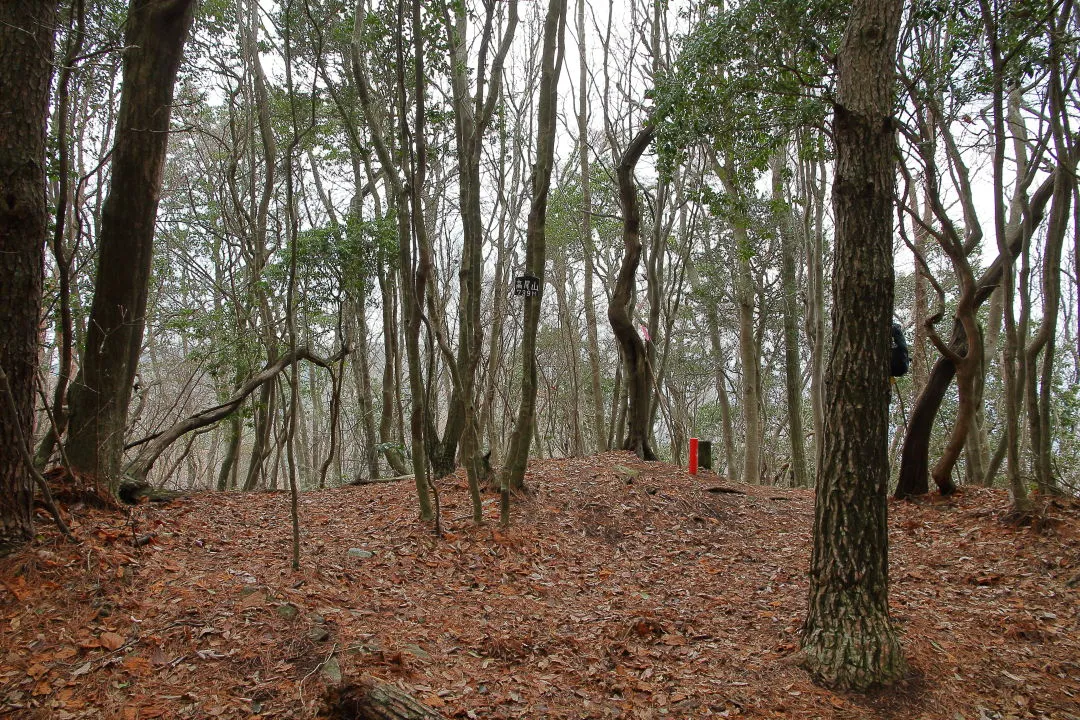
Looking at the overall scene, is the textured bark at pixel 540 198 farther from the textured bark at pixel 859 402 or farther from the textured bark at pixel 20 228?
the textured bark at pixel 20 228

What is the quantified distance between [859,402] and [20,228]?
16.7ft

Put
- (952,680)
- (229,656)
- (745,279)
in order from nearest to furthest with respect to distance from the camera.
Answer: (229,656) < (952,680) < (745,279)

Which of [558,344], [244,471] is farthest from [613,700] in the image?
[244,471]

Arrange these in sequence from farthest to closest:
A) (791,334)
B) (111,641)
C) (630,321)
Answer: (791,334) < (630,321) < (111,641)

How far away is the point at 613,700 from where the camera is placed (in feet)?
11.6

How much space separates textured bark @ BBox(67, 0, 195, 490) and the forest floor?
2.28 feet

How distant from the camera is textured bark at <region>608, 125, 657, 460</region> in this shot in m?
9.07

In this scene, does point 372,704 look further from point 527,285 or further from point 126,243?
point 126,243

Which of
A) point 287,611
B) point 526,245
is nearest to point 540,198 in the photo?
point 526,245

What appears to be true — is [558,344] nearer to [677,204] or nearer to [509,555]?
[677,204]

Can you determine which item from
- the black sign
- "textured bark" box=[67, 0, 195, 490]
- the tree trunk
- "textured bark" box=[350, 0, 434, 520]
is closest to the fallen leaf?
"textured bark" box=[67, 0, 195, 490]

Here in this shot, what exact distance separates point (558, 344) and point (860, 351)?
1861 centimetres

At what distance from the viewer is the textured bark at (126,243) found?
4.92 metres

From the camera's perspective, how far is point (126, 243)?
5.06 metres
